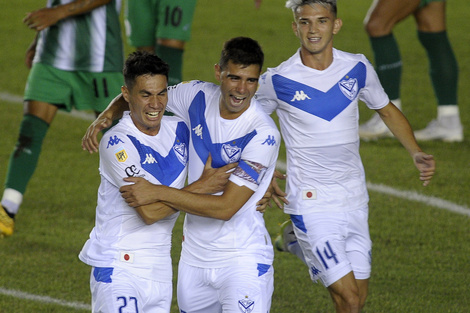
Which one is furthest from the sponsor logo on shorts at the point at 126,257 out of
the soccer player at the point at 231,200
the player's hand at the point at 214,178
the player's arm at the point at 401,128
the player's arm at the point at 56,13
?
the player's arm at the point at 56,13

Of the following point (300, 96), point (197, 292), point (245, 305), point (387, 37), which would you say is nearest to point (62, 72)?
point (300, 96)

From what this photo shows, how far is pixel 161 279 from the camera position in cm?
427

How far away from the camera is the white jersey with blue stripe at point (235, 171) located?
173 inches

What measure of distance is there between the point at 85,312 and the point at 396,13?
15.9 ft

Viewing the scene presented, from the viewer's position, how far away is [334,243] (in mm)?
4918

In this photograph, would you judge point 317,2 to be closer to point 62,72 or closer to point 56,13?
point 56,13

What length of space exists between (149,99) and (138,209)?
20.4 inches

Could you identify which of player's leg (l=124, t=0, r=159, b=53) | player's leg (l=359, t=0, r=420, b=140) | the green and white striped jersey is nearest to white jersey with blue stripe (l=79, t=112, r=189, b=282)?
the green and white striped jersey

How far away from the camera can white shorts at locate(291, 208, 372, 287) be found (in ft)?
16.0

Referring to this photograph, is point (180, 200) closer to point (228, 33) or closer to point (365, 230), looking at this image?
point (365, 230)

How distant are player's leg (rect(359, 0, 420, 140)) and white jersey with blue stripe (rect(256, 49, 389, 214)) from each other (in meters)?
3.97

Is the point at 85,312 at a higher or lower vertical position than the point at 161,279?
lower

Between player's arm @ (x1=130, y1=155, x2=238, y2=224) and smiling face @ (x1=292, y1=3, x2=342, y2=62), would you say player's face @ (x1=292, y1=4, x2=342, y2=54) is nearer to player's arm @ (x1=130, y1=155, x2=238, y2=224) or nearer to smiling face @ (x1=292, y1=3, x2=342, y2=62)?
smiling face @ (x1=292, y1=3, x2=342, y2=62)

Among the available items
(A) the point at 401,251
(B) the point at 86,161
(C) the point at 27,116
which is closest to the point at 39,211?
(C) the point at 27,116
